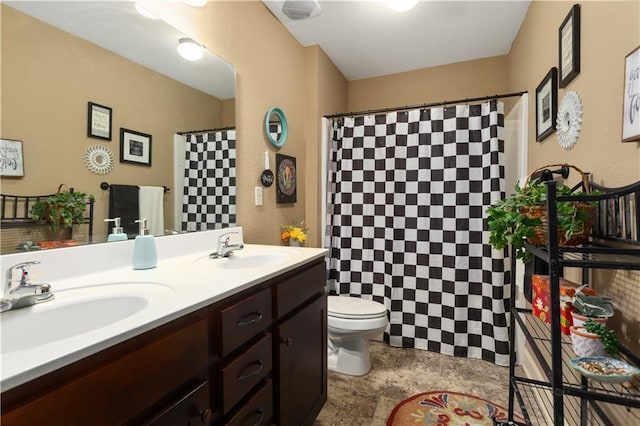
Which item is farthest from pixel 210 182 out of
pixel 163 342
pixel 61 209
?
pixel 163 342

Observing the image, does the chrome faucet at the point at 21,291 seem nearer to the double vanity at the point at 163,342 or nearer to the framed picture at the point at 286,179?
the double vanity at the point at 163,342

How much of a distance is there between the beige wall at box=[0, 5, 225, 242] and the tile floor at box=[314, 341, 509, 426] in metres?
1.45

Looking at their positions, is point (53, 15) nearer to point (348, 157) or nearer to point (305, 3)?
point (305, 3)

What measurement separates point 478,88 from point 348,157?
1399mm

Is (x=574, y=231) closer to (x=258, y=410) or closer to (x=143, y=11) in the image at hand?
(x=258, y=410)

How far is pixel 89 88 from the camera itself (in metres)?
1.05

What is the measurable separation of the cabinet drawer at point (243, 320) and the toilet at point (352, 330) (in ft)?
2.81

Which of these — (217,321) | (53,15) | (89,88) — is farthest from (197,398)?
(53,15)

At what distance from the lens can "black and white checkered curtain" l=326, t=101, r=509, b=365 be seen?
2109 millimetres

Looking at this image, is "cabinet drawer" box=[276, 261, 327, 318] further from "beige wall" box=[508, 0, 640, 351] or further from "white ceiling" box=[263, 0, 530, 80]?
"white ceiling" box=[263, 0, 530, 80]

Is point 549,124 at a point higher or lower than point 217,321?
higher

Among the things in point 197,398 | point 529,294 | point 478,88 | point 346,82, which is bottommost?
point 197,398

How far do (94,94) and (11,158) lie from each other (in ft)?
1.12

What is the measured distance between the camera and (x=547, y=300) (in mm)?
1023
